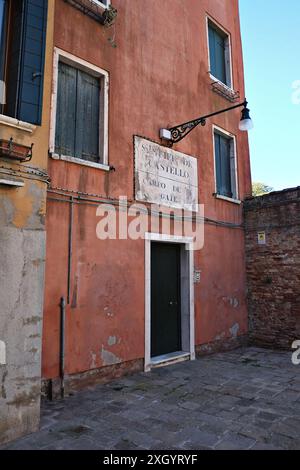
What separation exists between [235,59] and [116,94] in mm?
4829

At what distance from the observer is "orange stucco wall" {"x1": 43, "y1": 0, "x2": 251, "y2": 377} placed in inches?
191

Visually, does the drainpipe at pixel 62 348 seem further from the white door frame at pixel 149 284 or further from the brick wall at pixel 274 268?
the brick wall at pixel 274 268

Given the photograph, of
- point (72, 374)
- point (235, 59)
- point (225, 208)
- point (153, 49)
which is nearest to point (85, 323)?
point (72, 374)

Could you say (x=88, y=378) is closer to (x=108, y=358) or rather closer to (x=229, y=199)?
(x=108, y=358)

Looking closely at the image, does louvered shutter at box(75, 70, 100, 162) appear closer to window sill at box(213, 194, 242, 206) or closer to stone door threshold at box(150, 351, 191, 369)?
window sill at box(213, 194, 242, 206)

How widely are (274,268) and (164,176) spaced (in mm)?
3412

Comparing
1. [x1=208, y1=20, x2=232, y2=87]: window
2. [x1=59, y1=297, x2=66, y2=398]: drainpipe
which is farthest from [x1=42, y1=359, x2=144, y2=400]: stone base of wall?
[x1=208, y1=20, x2=232, y2=87]: window

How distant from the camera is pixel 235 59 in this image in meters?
9.07

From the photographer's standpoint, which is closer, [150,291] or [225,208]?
[150,291]

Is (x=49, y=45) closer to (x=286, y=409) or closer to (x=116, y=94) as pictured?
(x=116, y=94)

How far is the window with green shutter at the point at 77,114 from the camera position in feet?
17.0

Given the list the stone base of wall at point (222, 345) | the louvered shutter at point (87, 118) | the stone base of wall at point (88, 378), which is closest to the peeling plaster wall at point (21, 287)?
the stone base of wall at point (88, 378)

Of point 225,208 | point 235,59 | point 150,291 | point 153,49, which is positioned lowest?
point 150,291

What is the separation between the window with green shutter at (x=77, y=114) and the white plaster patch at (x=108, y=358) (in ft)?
9.70
